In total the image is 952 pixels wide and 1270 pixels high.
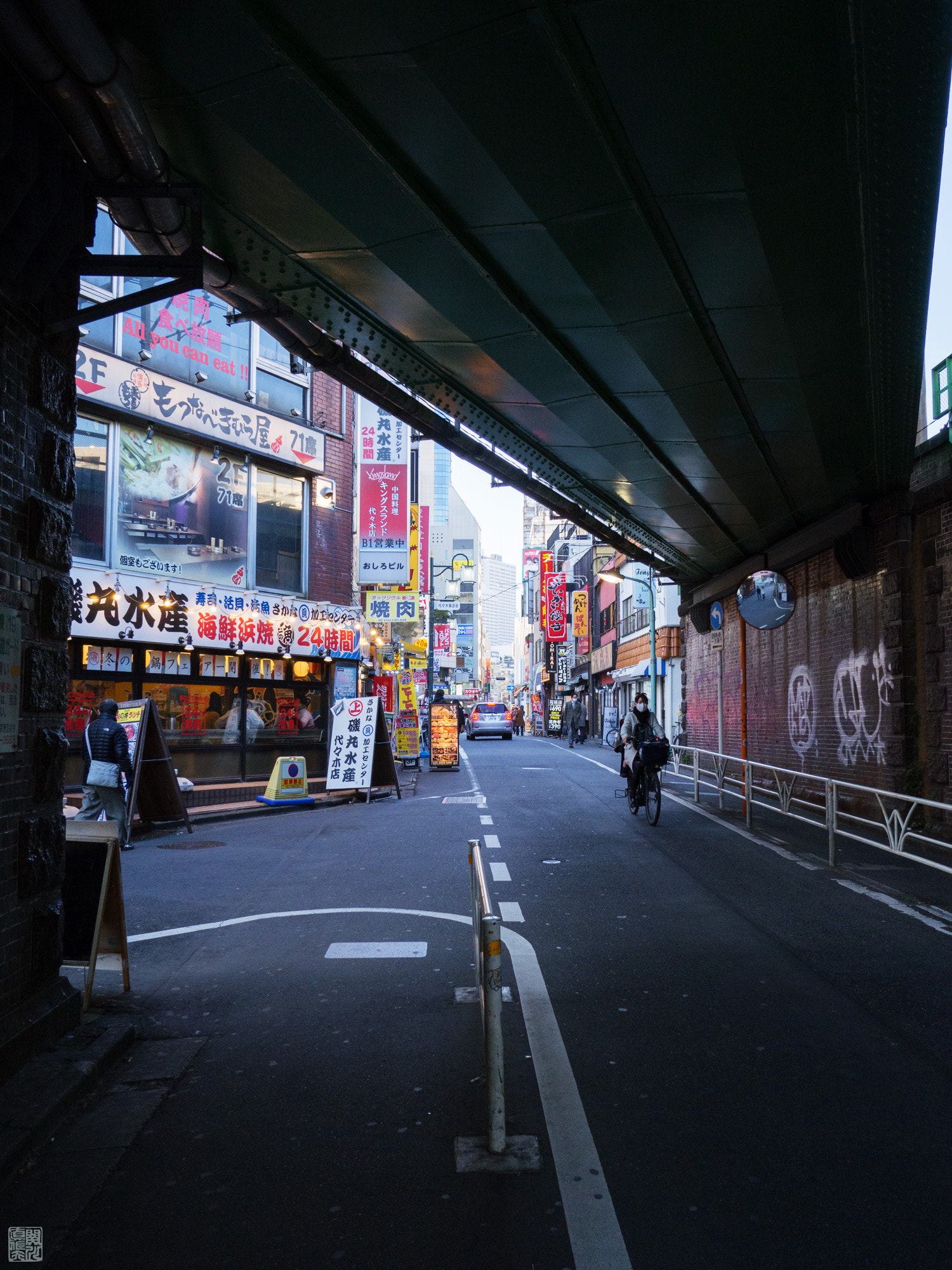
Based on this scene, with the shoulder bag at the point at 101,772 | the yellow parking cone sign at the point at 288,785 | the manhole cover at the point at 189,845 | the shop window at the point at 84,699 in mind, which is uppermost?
the shop window at the point at 84,699

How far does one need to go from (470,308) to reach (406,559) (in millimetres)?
15553

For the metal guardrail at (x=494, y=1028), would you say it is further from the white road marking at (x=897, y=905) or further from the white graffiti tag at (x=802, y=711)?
the white graffiti tag at (x=802, y=711)

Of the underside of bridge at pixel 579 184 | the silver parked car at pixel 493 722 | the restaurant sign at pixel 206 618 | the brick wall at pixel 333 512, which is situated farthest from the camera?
the silver parked car at pixel 493 722

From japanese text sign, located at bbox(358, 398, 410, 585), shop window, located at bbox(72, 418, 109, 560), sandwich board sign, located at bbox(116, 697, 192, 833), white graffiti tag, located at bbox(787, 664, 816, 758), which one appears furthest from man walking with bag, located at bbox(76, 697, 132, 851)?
white graffiti tag, located at bbox(787, 664, 816, 758)

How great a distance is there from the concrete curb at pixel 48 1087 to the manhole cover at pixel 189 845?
24.4 feet

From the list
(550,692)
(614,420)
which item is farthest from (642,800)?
(550,692)

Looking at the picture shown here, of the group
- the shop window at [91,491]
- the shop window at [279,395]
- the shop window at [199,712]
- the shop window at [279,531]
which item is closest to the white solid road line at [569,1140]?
the shop window at [199,712]

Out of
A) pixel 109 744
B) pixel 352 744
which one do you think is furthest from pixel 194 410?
pixel 109 744

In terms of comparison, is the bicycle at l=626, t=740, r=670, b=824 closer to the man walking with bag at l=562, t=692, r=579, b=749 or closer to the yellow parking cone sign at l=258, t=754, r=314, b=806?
the yellow parking cone sign at l=258, t=754, r=314, b=806

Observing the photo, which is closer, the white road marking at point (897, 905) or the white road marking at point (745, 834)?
the white road marking at point (897, 905)

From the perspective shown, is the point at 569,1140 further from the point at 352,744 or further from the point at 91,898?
the point at 352,744

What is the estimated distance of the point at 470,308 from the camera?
711cm

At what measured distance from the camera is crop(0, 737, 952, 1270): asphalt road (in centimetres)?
314

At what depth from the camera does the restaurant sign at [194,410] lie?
54.3ft
